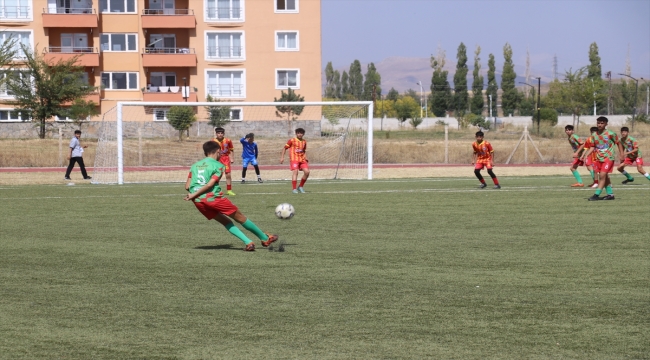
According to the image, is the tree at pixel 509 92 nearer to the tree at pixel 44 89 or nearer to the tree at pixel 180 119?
the tree at pixel 44 89

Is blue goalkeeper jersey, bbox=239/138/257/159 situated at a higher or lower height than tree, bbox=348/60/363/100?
lower

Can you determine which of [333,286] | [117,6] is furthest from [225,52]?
[333,286]

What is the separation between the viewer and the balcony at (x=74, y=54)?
190ft

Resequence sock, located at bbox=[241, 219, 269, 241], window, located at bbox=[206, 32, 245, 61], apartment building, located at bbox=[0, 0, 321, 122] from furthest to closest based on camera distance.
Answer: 1. window, located at bbox=[206, 32, 245, 61]
2. apartment building, located at bbox=[0, 0, 321, 122]
3. sock, located at bbox=[241, 219, 269, 241]

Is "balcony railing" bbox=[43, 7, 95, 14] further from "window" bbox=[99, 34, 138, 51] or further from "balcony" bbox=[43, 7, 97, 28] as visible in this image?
"window" bbox=[99, 34, 138, 51]

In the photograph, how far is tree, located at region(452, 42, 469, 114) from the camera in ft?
325

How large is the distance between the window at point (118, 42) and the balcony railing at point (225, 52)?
5.57 metres

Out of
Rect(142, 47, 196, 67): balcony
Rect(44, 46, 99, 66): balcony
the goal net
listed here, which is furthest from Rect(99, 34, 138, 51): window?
the goal net

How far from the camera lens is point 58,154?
121 feet

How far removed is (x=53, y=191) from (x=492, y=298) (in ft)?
59.8

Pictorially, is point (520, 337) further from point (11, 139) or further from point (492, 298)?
point (11, 139)

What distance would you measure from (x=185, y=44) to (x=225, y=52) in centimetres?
304

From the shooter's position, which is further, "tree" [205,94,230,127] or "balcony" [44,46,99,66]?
"balcony" [44,46,99,66]

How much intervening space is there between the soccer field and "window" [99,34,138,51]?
45.4 m
